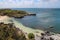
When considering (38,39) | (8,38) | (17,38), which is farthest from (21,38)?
(38,39)

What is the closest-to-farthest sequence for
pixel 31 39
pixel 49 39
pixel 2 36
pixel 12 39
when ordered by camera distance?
1. pixel 12 39
2. pixel 2 36
3. pixel 31 39
4. pixel 49 39

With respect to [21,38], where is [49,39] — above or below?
below

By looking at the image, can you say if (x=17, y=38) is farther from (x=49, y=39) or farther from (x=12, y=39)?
(x=49, y=39)

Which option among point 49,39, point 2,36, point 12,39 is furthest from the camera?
point 49,39

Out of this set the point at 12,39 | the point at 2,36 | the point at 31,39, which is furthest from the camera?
the point at 31,39

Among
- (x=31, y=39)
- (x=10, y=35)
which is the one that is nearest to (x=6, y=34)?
(x=10, y=35)

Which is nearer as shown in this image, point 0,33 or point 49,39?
point 0,33

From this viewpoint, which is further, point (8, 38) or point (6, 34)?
point (6, 34)

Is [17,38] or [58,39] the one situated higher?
[17,38]

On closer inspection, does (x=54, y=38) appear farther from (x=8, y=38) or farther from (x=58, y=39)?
(x=8, y=38)
